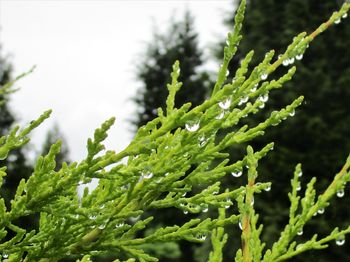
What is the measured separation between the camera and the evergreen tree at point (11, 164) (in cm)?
1672

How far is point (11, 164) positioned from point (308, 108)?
9274 millimetres

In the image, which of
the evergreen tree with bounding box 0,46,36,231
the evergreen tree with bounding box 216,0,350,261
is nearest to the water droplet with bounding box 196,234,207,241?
the evergreen tree with bounding box 216,0,350,261

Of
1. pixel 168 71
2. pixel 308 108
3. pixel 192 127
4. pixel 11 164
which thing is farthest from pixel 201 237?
pixel 168 71

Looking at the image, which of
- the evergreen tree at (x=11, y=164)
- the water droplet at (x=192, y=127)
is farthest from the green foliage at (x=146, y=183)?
the evergreen tree at (x=11, y=164)

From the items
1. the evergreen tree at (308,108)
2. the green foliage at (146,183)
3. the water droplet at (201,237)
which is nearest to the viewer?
the green foliage at (146,183)

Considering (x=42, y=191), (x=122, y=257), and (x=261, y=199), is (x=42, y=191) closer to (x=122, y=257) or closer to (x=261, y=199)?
(x=261, y=199)

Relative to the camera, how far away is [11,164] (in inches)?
680

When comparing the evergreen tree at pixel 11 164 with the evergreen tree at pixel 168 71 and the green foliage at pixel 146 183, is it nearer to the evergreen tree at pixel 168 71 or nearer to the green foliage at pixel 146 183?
the evergreen tree at pixel 168 71

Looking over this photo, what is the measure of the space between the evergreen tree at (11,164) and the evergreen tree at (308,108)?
667cm

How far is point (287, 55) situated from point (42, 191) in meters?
1.20

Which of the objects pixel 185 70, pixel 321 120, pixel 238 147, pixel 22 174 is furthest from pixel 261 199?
pixel 185 70

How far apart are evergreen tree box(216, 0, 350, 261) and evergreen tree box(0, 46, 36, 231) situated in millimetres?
6668

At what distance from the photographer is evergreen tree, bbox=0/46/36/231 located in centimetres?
1672

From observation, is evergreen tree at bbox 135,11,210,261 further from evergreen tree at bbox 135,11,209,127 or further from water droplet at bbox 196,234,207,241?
water droplet at bbox 196,234,207,241
